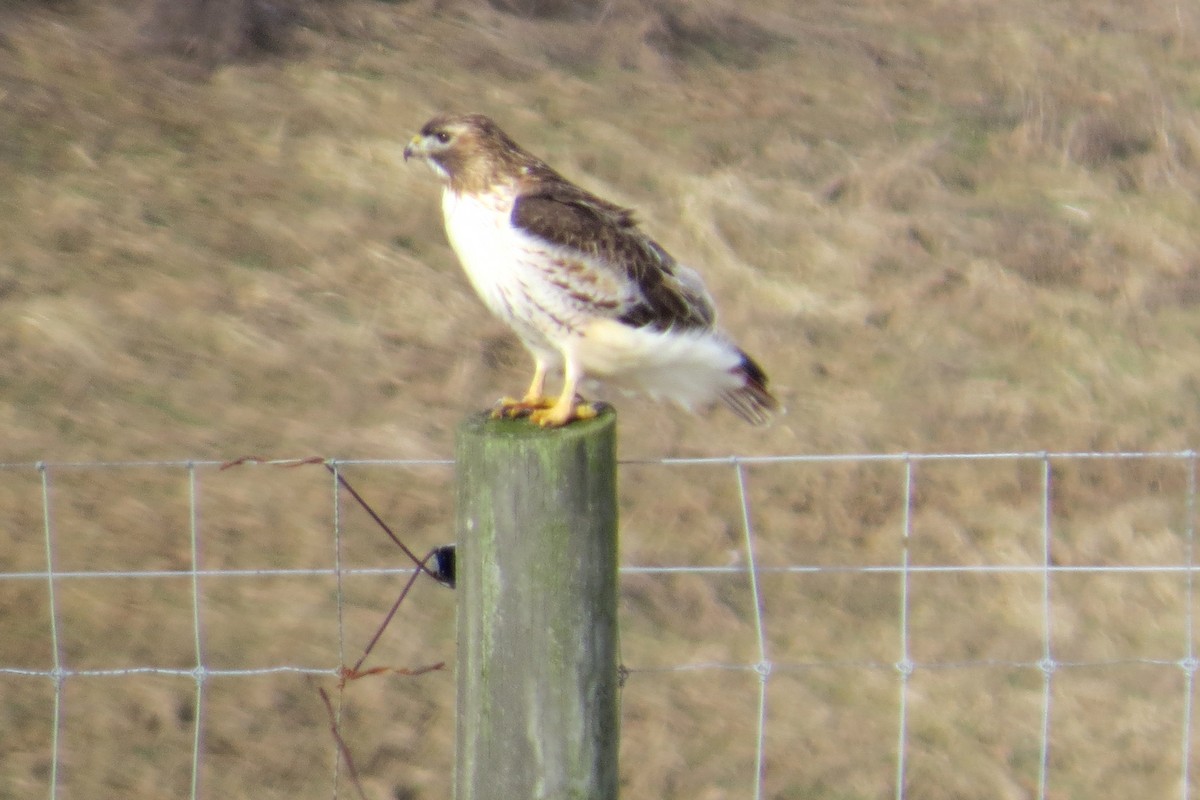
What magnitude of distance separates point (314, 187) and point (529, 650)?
6381 mm

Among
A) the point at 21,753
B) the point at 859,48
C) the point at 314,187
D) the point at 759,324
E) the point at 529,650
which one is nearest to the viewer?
the point at 529,650

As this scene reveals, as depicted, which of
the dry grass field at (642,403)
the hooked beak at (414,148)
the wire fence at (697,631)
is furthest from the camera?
the dry grass field at (642,403)

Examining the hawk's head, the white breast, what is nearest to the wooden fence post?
the white breast

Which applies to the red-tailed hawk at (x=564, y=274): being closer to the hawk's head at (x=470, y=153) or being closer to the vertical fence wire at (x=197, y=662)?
the hawk's head at (x=470, y=153)

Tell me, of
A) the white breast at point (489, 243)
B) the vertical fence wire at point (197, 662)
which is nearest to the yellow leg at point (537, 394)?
the white breast at point (489, 243)

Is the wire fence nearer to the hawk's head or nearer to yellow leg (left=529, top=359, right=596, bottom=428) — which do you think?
yellow leg (left=529, top=359, right=596, bottom=428)

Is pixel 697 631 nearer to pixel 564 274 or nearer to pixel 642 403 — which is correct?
pixel 642 403

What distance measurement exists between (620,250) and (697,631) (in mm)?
2048

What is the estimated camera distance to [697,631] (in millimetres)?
5359

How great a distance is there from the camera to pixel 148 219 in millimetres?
7891

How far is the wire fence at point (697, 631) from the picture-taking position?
4688mm

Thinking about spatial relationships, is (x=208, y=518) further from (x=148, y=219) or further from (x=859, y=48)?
(x=859, y=48)

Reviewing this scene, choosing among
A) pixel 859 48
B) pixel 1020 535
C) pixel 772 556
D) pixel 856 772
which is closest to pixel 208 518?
pixel 772 556

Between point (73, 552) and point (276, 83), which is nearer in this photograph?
point (73, 552)
